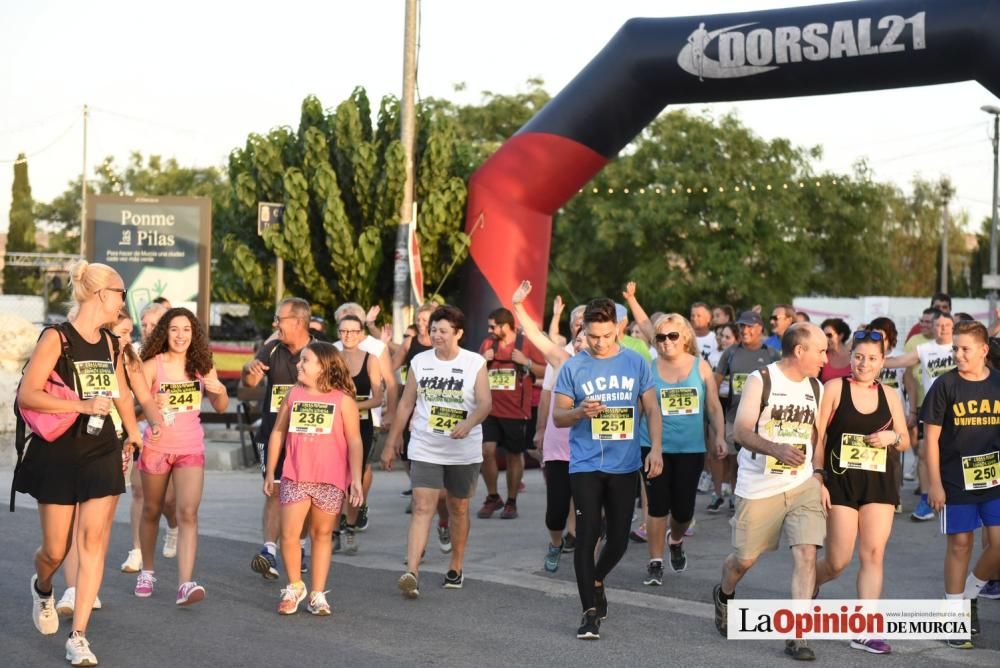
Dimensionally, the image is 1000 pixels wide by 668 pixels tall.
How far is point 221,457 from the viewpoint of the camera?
16.0 meters

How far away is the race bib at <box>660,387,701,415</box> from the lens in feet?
30.4

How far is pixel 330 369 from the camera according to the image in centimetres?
777

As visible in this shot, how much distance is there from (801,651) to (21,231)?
72729mm

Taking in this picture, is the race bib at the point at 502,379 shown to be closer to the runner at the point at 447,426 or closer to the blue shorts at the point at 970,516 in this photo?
the runner at the point at 447,426

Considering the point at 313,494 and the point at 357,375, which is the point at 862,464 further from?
the point at 357,375

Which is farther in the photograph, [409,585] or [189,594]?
[409,585]

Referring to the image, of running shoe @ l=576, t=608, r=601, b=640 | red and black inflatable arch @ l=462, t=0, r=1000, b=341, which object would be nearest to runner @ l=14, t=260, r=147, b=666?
running shoe @ l=576, t=608, r=601, b=640

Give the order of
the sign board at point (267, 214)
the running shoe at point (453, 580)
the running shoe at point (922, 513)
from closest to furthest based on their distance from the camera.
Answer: the running shoe at point (453, 580) → the running shoe at point (922, 513) → the sign board at point (267, 214)

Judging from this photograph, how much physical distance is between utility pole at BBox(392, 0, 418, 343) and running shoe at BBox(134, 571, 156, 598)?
903 cm

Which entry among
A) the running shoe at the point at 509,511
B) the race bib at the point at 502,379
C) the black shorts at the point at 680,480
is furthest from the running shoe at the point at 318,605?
the race bib at the point at 502,379

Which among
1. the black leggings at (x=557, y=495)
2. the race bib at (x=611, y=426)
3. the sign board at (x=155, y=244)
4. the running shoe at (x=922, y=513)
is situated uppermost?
the sign board at (x=155, y=244)

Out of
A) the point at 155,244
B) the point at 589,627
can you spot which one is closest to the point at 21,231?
the point at 155,244

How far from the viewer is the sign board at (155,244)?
17.8 metres

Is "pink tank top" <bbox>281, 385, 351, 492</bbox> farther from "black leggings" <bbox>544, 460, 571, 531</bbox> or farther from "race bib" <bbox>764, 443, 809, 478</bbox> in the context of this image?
"race bib" <bbox>764, 443, 809, 478</bbox>
